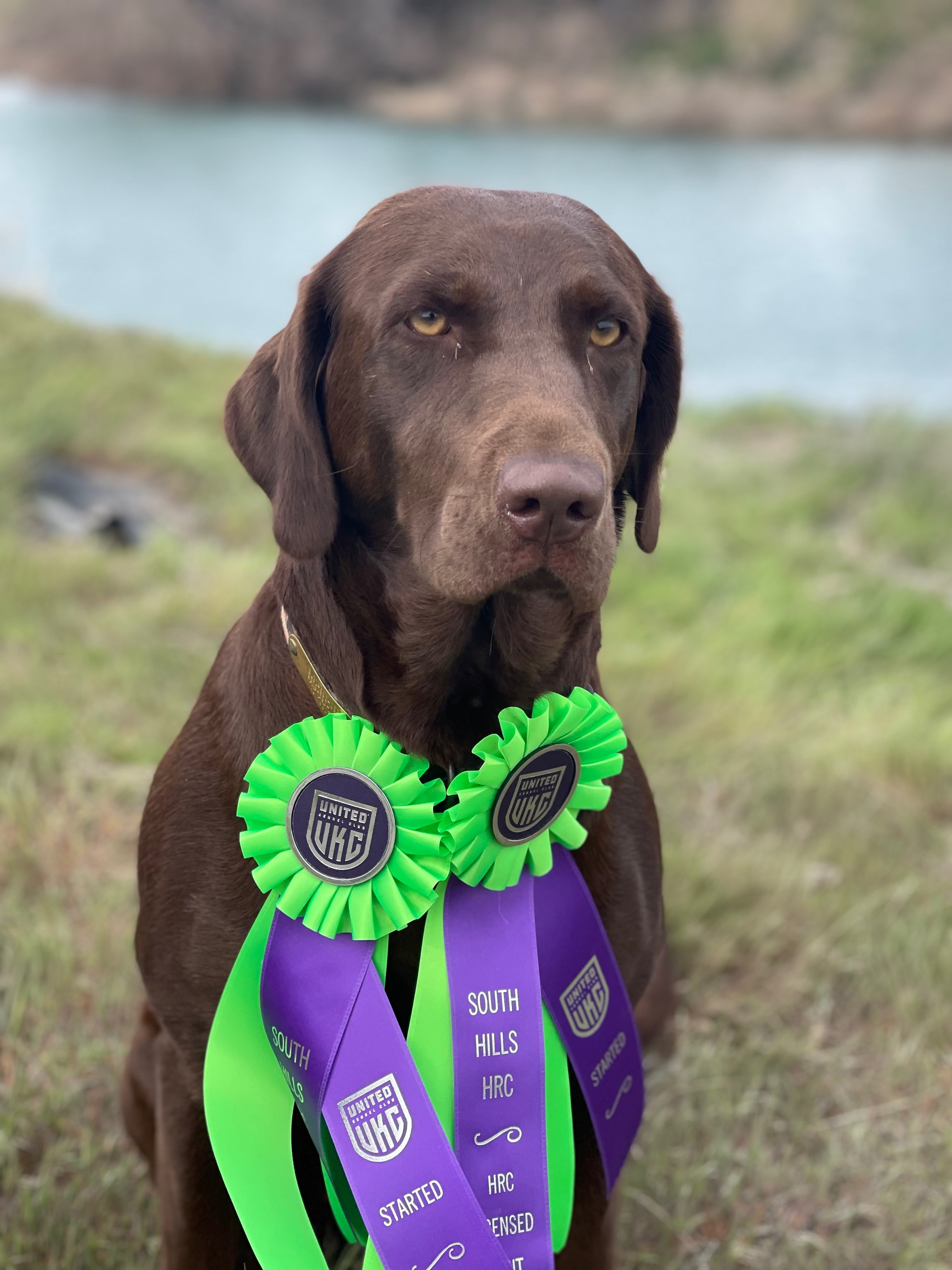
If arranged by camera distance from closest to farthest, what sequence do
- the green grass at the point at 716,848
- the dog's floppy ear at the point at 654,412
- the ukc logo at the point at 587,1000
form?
the ukc logo at the point at 587,1000
the dog's floppy ear at the point at 654,412
the green grass at the point at 716,848

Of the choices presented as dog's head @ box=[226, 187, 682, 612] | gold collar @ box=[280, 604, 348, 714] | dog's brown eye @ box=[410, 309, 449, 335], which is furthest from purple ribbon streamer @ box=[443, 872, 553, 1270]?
dog's brown eye @ box=[410, 309, 449, 335]

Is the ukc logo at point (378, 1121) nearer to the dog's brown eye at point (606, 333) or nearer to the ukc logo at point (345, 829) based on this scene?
the ukc logo at point (345, 829)

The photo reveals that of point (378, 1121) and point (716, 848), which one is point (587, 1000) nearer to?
point (378, 1121)

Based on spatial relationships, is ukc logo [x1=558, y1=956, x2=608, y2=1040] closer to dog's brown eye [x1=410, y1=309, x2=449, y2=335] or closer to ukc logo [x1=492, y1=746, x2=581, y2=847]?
ukc logo [x1=492, y1=746, x2=581, y2=847]

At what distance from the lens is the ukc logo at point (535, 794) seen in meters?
1.47

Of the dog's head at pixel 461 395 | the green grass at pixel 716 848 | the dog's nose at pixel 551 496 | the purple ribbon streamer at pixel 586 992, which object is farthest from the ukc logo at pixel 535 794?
the green grass at pixel 716 848

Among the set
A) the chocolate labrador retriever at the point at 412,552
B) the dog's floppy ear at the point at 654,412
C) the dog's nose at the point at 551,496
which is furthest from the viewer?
the dog's floppy ear at the point at 654,412

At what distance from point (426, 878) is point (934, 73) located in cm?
641

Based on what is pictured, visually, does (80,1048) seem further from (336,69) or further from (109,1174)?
(336,69)

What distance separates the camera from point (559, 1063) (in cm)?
162

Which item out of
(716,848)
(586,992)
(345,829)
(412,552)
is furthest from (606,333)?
(716,848)

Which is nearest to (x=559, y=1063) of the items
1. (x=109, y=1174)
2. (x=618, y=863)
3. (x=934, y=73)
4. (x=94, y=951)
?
(x=618, y=863)

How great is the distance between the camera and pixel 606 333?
1.57 m

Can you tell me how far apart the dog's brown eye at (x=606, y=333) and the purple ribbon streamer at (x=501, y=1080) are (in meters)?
0.79
